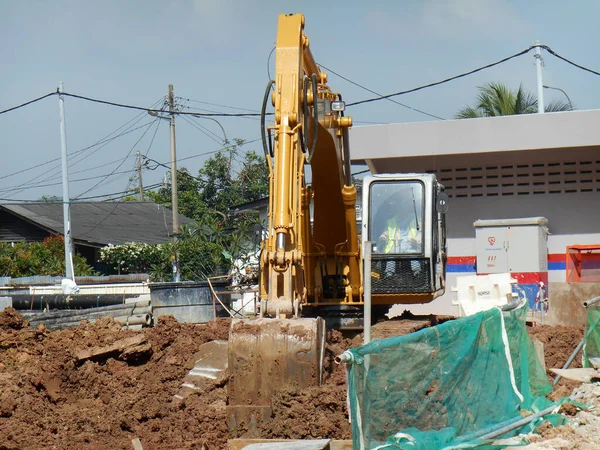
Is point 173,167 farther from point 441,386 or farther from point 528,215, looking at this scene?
point 441,386

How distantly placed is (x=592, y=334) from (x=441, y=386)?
15.7 feet

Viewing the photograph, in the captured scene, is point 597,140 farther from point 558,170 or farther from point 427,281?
point 427,281

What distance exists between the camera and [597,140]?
65.2 feet

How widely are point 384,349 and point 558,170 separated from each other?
16908mm

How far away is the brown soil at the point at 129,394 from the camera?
7895mm

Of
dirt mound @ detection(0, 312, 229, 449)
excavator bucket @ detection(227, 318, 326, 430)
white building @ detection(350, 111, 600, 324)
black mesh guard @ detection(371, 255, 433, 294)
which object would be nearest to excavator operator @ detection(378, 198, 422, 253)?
black mesh guard @ detection(371, 255, 433, 294)

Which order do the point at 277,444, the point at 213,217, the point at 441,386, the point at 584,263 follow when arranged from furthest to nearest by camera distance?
1. the point at 213,217
2. the point at 584,263
3. the point at 277,444
4. the point at 441,386

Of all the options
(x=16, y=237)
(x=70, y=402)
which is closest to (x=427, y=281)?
(x=70, y=402)

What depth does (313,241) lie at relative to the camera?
1228 cm

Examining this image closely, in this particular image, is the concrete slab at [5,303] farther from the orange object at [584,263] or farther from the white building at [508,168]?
the orange object at [584,263]

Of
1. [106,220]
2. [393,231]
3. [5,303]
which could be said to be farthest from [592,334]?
[106,220]

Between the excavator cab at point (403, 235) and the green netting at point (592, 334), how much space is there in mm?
2351

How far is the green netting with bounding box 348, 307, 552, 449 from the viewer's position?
18.7 ft

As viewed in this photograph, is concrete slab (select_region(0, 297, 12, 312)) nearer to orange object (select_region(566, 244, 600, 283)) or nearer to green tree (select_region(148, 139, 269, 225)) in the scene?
orange object (select_region(566, 244, 600, 283))
